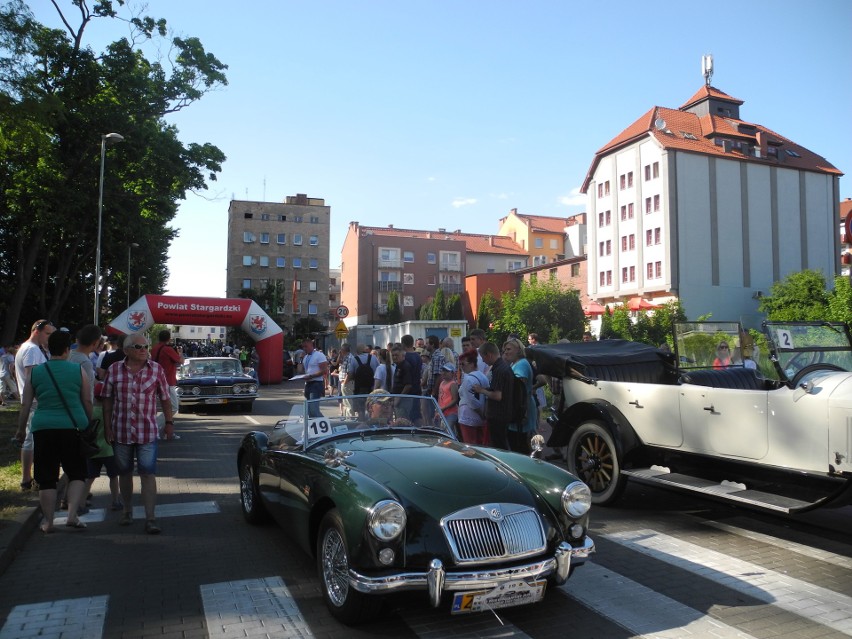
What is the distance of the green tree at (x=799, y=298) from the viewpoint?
148 feet

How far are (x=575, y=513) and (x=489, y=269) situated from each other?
80.3 m

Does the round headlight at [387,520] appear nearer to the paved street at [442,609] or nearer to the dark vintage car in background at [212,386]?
the paved street at [442,609]

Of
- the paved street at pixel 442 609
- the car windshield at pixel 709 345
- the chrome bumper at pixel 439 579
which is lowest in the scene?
the paved street at pixel 442 609

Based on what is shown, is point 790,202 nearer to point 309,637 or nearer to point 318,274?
point 318,274

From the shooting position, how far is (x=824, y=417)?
4.96m

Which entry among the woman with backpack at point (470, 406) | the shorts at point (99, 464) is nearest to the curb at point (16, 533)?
the shorts at point (99, 464)

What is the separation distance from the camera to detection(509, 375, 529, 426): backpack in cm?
761

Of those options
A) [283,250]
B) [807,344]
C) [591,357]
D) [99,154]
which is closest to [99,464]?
[591,357]

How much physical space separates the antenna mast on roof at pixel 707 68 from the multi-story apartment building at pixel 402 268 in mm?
32315

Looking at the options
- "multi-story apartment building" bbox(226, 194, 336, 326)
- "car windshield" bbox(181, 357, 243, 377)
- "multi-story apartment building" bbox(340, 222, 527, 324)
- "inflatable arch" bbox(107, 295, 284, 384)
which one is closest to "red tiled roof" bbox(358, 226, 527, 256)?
"multi-story apartment building" bbox(340, 222, 527, 324)

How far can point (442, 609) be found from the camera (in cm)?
423

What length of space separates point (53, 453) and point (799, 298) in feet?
166

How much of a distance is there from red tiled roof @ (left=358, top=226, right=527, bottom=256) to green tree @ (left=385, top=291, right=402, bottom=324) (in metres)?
9.37

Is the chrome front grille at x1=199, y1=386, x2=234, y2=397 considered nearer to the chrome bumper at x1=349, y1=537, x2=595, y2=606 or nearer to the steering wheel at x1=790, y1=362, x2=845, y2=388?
the chrome bumper at x1=349, y1=537, x2=595, y2=606
